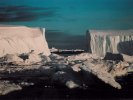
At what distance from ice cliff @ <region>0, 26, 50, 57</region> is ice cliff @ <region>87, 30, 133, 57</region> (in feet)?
1.65

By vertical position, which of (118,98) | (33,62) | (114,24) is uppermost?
(114,24)

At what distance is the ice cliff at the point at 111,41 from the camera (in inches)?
193

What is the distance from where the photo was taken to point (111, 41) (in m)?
4.93

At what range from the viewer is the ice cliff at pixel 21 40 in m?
4.93

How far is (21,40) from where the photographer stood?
5.00 metres

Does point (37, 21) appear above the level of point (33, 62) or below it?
above

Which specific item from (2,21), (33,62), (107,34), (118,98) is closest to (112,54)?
(107,34)

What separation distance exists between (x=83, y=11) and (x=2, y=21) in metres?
0.89

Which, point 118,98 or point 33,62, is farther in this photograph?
point 33,62

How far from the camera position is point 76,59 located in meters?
4.95

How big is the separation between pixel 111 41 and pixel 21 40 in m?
0.98

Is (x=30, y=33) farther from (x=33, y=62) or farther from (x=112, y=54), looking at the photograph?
(x=112, y=54)

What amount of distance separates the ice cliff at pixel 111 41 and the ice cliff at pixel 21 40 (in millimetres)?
503

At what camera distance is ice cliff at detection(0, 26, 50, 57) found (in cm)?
493
